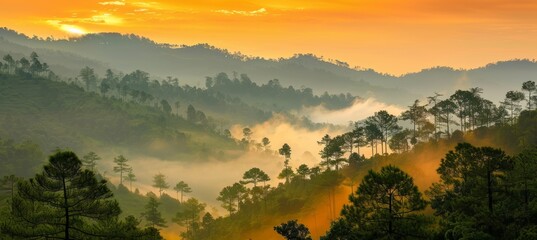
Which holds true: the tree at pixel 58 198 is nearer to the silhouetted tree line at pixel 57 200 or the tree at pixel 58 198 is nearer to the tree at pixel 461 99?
the silhouetted tree line at pixel 57 200

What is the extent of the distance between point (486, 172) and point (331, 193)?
271 ft

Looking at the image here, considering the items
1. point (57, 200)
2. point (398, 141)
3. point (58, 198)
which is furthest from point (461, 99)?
point (57, 200)

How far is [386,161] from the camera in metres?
136

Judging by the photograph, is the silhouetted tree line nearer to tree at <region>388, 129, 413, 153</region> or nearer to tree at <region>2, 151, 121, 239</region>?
tree at <region>2, 151, 121, 239</region>

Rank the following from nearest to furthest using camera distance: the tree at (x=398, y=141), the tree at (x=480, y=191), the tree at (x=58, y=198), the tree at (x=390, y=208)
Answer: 1. the tree at (x=58, y=198)
2. the tree at (x=390, y=208)
3. the tree at (x=480, y=191)
4. the tree at (x=398, y=141)

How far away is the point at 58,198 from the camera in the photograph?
3697 cm

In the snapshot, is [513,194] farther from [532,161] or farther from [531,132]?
[531,132]

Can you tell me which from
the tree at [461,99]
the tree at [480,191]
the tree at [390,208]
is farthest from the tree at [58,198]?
the tree at [461,99]

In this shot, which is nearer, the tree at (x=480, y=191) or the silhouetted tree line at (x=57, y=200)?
the silhouetted tree line at (x=57, y=200)

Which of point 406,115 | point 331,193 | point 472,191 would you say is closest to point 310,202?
point 331,193

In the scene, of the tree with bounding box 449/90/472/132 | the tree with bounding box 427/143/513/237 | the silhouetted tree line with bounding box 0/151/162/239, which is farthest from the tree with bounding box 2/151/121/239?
the tree with bounding box 449/90/472/132

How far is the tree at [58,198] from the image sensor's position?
115 feet

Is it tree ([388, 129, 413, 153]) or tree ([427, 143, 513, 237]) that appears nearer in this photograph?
tree ([427, 143, 513, 237])

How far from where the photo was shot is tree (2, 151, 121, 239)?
1385 inches
